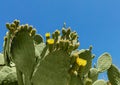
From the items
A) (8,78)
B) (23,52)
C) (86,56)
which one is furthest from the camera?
(86,56)

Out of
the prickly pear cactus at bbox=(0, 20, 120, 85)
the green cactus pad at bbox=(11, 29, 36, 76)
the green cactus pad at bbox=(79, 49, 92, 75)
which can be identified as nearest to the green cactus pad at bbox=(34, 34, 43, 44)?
the prickly pear cactus at bbox=(0, 20, 120, 85)

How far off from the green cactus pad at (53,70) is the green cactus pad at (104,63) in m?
0.66

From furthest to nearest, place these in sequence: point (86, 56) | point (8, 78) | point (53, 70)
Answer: point (86, 56), point (8, 78), point (53, 70)

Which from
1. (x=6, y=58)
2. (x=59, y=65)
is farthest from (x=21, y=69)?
(x=6, y=58)

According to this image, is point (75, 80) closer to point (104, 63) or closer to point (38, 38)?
point (104, 63)

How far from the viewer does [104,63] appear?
2455 mm

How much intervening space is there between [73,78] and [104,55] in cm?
75

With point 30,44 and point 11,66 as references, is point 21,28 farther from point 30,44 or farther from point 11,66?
point 11,66

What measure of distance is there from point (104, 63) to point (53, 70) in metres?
0.73

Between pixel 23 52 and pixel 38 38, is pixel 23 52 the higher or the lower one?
the lower one

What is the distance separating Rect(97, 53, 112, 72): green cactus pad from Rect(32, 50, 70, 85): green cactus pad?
661 mm

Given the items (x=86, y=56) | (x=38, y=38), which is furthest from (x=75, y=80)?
(x=38, y=38)

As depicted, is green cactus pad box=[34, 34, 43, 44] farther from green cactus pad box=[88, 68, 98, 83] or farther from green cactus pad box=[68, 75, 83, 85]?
green cactus pad box=[68, 75, 83, 85]

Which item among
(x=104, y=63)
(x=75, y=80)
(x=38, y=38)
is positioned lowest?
(x=75, y=80)
